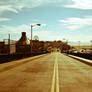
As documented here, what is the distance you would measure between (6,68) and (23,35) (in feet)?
513

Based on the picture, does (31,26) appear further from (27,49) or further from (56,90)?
(27,49)

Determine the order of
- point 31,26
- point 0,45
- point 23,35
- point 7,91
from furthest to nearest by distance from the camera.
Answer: point 23,35, point 0,45, point 31,26, point 7,91

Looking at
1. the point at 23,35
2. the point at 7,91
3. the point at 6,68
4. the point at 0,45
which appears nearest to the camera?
the point at 7,91

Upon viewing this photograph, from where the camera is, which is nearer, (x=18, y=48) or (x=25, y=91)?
(x=25, y=91)

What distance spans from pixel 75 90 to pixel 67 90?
0.36m

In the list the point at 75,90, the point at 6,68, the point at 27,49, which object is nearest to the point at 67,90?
the point at 75,90

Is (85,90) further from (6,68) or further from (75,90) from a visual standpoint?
(6,68)

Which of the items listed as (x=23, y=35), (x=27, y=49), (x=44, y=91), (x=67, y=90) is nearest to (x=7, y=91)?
(x=44, y=91)

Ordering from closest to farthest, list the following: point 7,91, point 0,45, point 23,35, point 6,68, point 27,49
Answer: point 7,91 → point 6,68 → point 0,45 → point 27,49 → point 23,35

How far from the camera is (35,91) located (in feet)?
26.3

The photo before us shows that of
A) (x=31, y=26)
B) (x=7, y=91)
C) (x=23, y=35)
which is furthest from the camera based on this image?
(x=23, y=35)

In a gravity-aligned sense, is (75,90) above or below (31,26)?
below

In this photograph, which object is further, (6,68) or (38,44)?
(38,44)

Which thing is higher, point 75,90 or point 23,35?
point 23,35
